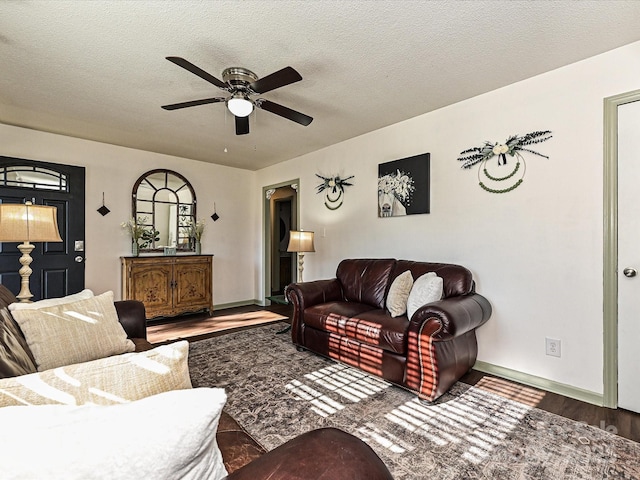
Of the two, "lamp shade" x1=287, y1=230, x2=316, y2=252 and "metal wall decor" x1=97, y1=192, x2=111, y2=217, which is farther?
"metal wall decor" x1=97, y1=192, x2=111, y2=217

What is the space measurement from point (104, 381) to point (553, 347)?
2919 mm

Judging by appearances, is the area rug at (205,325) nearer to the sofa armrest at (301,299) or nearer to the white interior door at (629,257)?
the sofa armrest at (301,299)

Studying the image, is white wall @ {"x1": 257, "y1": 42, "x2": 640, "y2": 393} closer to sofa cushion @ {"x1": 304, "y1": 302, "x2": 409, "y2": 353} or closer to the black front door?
sofa cushion @ {"x1": 304, "y1": 302, "x2": 409, "y2": 353}

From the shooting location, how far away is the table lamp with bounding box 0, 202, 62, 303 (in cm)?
223

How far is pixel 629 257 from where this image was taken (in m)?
2.13

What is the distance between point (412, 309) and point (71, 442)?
236 cm

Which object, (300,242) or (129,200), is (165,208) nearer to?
(129,200)

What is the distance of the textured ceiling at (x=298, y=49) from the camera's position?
5.98ft

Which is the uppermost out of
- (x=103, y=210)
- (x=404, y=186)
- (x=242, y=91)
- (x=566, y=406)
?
(x=242, y=91)

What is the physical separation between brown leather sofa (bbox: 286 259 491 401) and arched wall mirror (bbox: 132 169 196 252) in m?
2.58

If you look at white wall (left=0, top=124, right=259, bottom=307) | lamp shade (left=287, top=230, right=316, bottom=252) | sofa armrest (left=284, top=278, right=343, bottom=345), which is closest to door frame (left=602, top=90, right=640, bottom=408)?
sofa armrest (left=284, top=278, right=343, bottom=345)

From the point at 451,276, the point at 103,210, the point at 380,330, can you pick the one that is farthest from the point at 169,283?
the point at 451,276

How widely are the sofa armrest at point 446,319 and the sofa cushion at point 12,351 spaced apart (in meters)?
2.10

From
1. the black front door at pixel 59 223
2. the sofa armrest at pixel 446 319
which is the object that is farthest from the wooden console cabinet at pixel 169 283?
the sofa armrest at pixel 446 319
